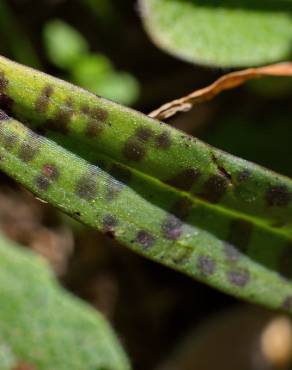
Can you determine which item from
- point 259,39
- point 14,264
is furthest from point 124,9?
point 14,264

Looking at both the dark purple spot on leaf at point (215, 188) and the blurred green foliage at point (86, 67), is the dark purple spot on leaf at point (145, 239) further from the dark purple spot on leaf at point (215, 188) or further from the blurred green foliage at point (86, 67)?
the blurred green foliage at point (86, 67)

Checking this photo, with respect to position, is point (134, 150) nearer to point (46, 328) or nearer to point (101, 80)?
point (46, 328)

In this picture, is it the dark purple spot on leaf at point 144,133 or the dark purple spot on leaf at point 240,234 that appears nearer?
the dark purple spot on leaf at point 144,133

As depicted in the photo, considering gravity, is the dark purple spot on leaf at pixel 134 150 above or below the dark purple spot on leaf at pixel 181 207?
above

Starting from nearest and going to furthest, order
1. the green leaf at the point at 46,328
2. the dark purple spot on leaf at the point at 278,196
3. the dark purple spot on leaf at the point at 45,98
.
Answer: the dark purple spot on leaf at the point at 45,98, the dark purple spot on leaf at the point at 278,196, the green leaf at the point at 46,328

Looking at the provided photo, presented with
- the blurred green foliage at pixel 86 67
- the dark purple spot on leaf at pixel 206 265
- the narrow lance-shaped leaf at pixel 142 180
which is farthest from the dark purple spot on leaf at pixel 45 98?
the blurred green foliage at pixel 86 67

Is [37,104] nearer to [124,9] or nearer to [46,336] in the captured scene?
[46,336]

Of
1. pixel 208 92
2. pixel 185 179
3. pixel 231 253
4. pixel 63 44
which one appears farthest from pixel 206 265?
pixel 63 44

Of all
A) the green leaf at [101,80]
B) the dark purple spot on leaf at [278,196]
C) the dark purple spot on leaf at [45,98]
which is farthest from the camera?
the green leaf at [101,80]
